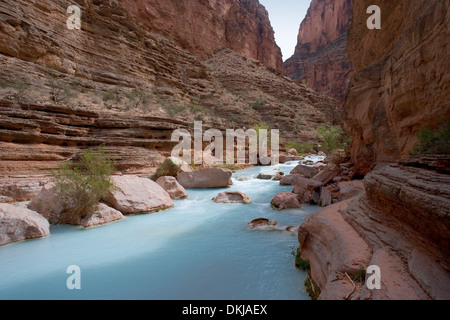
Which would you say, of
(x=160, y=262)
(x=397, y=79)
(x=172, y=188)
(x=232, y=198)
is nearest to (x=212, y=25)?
(x=172, y=188)

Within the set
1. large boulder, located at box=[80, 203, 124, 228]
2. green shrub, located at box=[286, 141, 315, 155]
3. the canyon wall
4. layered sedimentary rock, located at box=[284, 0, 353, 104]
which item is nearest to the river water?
large boulder, located at box=[80, 203, 124, 228]

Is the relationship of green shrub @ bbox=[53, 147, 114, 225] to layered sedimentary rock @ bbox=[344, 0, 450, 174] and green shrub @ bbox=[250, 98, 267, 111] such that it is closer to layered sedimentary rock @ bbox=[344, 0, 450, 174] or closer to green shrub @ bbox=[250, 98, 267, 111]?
layered sedimentary rock @ bbox=[344, 0, 450, 174]

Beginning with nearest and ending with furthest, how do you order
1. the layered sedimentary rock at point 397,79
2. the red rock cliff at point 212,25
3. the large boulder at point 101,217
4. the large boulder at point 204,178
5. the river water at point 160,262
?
the river water at point 160,262
the layered sedimentary rock at point 397,79
the large boulder at point 101,217
the large boulder at point 204,178
the red rock cliff at point 212,25

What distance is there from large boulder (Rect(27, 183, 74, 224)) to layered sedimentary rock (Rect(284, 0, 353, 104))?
59.7 metres

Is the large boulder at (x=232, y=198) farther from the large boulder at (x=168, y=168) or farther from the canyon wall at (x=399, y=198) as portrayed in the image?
the canyon wall at (x=399, y=198)

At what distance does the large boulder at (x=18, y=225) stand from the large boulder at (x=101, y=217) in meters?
0.81

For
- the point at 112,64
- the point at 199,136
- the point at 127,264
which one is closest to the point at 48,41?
the point at 112,64

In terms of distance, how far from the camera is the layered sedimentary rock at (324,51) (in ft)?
189

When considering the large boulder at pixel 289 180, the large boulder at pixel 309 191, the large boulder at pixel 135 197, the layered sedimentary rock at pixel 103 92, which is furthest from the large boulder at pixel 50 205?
the large boulder at pixel 289 180

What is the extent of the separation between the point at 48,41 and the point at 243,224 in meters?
17.9

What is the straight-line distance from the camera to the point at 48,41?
1529 centimetres

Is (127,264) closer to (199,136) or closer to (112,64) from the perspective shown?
(199,136)

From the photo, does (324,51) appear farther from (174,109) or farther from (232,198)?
(232,198)
